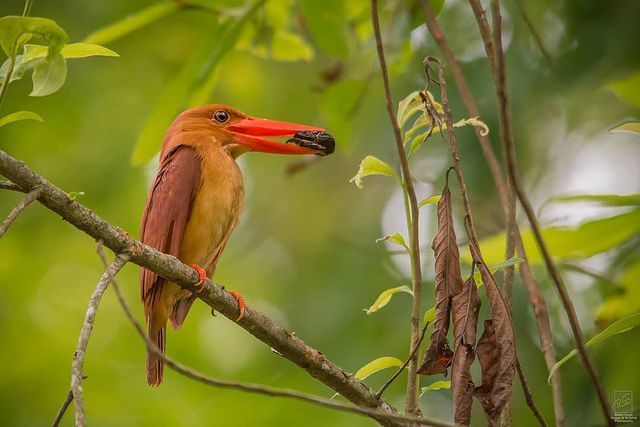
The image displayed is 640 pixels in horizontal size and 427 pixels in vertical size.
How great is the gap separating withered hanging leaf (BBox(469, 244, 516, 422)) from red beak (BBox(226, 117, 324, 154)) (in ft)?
6.03

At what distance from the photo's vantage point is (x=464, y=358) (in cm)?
221

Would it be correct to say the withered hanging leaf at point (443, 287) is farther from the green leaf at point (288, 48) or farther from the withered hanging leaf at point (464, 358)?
the green leaf at point (288, 48)

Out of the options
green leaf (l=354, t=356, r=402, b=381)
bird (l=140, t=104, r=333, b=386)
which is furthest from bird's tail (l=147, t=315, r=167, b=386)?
green leaf (l=354, t=356, r=402, b=381)

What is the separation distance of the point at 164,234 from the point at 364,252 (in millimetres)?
2081

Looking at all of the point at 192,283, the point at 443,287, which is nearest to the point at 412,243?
the point at 443,287

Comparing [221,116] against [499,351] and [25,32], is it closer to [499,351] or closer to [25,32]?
[25,32]

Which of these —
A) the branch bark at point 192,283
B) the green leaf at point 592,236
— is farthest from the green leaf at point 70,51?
the green leaf at point 592,236

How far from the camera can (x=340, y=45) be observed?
151 inches

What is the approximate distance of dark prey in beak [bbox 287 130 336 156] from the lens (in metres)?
3.85

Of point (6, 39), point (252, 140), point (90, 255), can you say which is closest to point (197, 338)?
point (90, 255)

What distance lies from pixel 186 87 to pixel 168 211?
660mm

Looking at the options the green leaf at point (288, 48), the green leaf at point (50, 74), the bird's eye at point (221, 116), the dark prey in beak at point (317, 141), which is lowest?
the green leaf at point (50, 74)

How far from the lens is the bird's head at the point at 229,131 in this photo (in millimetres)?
4246

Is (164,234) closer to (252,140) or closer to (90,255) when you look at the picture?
(252,140)
